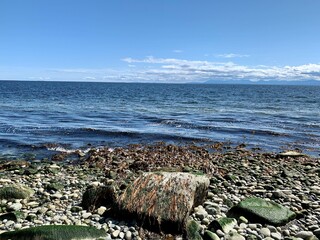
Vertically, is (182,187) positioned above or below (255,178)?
above

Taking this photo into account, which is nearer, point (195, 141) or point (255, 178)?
point (255, 178)

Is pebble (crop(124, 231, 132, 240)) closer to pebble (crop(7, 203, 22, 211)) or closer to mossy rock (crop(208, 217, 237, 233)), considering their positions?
mossy rock (crop(208, 217, 237, 233))

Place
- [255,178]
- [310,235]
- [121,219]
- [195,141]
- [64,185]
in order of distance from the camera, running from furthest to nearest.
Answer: [195,141] → [255,178] → [64,185] → [121,219] → [310,235]

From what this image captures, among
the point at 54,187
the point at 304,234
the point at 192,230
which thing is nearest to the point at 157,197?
the point at 192,230

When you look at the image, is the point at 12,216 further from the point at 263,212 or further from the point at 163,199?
the point at 263,212

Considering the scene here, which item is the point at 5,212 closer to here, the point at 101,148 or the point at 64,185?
the point at 64,185

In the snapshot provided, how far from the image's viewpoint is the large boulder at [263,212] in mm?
7590

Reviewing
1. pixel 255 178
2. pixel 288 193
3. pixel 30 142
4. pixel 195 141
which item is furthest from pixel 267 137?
pixel 30 142

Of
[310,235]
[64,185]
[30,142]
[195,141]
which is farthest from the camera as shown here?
[195,141]

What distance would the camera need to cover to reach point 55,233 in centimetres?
651

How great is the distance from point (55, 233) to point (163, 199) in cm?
248

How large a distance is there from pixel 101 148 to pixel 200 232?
11.5 metres

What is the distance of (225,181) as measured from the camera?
10.8m

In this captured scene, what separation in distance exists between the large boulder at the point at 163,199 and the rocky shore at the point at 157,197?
0.02 m
